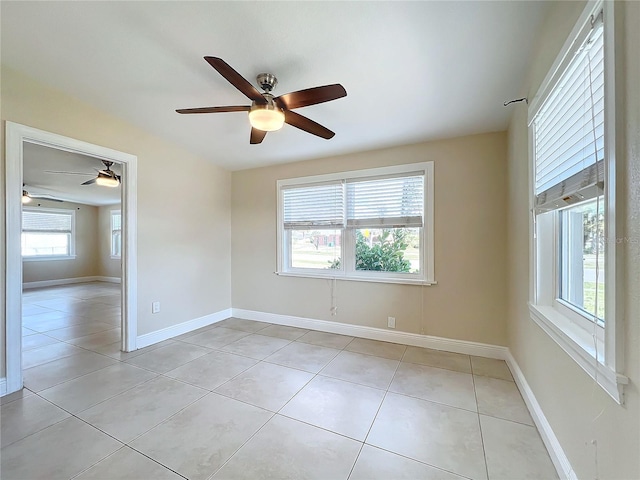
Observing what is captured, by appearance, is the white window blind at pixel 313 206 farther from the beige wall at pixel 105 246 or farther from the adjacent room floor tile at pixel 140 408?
the beige wall at pixel 105 246

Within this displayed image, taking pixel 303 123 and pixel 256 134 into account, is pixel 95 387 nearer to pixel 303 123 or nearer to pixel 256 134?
pixel 256 134

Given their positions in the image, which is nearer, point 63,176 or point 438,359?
point 438,359

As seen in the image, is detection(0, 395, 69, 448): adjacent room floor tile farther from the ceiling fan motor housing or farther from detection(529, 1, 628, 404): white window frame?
detection(529, 1, 628, 404): white window frame

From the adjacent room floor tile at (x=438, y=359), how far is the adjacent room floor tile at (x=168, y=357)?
2.21 metres

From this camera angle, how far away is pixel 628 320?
847mm

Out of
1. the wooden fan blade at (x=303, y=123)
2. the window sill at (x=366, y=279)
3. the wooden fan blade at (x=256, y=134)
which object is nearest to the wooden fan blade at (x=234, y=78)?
the wooden fan blade at (x=303, y=123)

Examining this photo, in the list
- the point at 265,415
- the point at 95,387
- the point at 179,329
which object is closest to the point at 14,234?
the point at 95,387

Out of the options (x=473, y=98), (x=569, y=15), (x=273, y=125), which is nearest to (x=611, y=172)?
(x=569, y=15)

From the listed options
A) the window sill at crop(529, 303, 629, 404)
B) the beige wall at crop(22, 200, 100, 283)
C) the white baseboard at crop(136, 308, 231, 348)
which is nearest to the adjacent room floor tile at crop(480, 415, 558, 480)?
A: the window sill at crop(529, 303, 629, 404)

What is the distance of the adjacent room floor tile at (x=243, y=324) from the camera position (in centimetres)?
369

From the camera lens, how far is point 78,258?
25.9ft

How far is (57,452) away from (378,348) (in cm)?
264

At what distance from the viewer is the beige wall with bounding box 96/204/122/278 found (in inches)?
312

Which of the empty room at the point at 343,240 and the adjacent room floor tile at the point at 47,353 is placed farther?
the adjacent room floor tile at the point at 47,353
